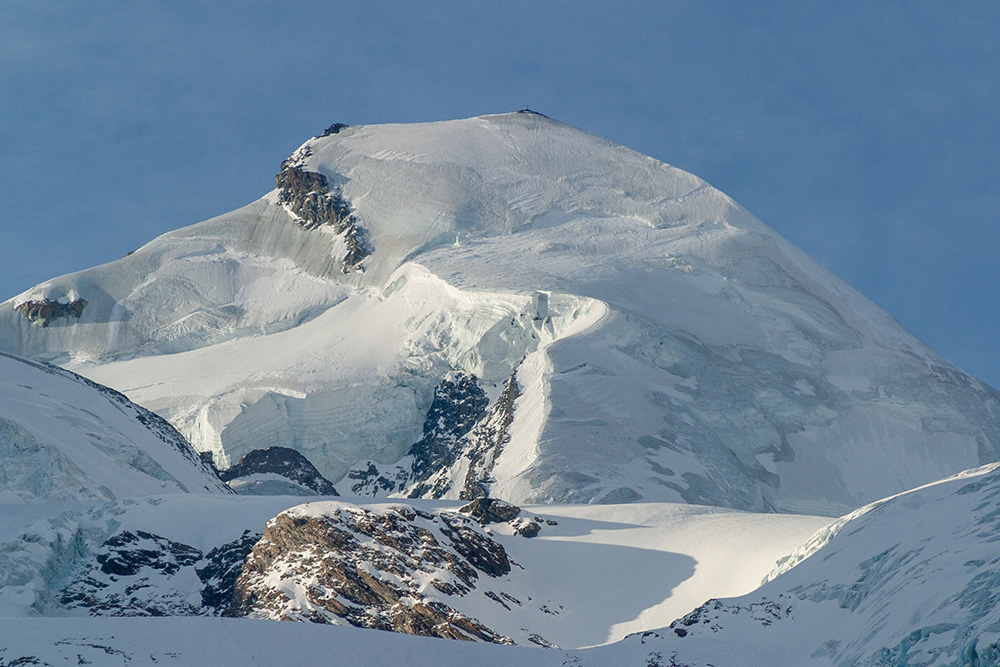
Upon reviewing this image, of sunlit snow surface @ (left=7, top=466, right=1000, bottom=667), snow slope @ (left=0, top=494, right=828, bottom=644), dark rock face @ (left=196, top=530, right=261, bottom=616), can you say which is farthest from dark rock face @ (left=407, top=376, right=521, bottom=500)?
sunlit snow surface @ (left=7, top=466, right=1000, bottom=667)

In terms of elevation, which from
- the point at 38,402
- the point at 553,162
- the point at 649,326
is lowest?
the point at 38,402

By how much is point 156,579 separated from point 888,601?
37417 millimetres

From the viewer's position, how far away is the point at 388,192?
5979 inches

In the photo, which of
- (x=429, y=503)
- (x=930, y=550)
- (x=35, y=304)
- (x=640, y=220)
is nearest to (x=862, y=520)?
(x=930, y=550)

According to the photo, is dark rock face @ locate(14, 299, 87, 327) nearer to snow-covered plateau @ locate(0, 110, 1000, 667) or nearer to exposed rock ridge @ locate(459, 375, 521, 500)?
snow-covered plateau @ locate(0, 110, 1000, 667)

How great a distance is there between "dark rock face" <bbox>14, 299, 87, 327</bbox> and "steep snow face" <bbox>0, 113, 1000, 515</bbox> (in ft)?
1.76

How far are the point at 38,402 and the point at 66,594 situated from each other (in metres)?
22.5

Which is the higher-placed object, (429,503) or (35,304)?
(35,304)

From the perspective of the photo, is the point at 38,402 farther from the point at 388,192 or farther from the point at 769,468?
the point at 388,192

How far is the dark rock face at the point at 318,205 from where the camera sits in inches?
5817

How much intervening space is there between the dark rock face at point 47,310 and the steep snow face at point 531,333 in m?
0.54

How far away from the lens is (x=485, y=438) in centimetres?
10581

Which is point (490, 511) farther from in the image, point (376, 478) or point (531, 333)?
point (531, 333)

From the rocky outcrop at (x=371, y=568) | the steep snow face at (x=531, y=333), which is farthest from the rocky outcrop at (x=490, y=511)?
the steep snow face at (x=531, y=333)
